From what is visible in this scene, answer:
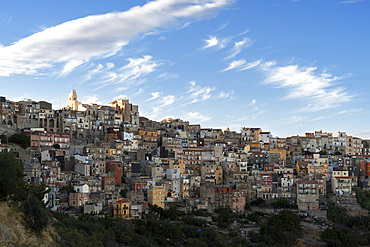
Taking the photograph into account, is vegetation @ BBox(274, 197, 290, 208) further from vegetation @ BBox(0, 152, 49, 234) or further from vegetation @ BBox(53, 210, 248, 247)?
vegetation @ BBox(0, 152, 49, 234)

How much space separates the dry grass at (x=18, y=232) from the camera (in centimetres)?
1775

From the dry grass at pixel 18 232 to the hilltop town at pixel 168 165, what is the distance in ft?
37.3

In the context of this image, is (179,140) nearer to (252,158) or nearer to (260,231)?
(252,158)

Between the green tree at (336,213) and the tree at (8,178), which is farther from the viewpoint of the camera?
the green tree at (336,213)

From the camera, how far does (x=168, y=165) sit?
4600 cm

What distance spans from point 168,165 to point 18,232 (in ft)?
92.5

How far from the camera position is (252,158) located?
52250mm

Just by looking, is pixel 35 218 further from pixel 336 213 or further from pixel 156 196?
pixel 336 213

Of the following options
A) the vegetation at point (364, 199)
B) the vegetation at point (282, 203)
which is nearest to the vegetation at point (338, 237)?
the vegetation at point (282, 203)

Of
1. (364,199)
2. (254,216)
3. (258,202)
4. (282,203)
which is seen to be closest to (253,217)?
(254,216)

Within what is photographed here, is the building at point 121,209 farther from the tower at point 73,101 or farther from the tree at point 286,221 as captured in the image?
the tower at point 73,101

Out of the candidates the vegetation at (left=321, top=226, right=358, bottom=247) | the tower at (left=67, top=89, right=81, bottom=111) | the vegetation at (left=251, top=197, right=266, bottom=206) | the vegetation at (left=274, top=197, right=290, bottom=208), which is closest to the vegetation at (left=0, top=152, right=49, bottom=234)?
the vegetation at (left=251, top=197, right=266, bottom=206)

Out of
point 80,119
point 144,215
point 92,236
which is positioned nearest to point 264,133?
point 80,119

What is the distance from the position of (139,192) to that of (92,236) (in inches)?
544
